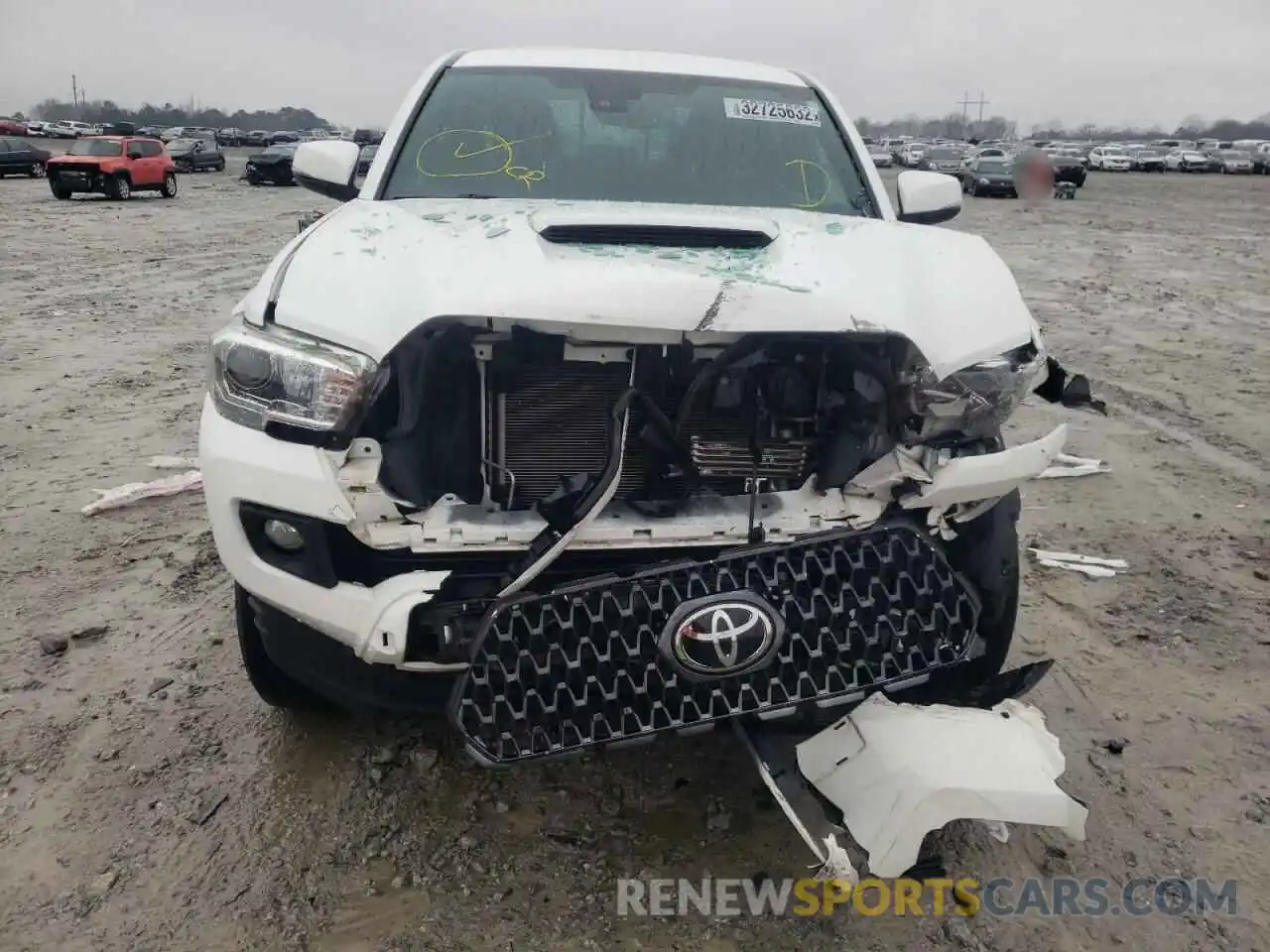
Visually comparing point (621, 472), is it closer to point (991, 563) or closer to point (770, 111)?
point (991, 563)

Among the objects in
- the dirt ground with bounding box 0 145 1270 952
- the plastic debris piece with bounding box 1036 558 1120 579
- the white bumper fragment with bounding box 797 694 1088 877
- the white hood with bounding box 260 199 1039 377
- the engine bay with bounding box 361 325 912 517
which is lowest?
the dirt ground with bounding box 0 145 1270 952

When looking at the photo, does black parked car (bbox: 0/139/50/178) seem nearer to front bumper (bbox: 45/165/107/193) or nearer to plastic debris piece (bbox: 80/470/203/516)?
front bumper (bbox: 45/165/107/193)

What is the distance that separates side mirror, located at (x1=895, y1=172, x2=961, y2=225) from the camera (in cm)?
344

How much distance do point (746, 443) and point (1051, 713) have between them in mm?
1352

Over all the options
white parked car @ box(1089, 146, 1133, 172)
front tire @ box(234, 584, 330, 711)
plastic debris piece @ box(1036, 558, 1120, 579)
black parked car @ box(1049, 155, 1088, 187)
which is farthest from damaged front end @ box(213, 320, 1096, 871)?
white parked car @ box(1089, 146, 1133, 172)

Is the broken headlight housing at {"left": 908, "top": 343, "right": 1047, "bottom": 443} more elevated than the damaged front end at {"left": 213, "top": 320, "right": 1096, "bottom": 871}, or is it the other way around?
the broken headlight housing at {"left": 908, "top": 343, "right": 1047, "bottom": 443}

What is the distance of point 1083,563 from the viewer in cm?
383

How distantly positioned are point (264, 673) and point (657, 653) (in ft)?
3.98

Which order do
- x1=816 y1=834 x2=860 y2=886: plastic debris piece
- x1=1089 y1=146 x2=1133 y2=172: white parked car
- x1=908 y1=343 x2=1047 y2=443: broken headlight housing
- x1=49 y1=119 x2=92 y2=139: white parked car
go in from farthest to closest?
x1=49 y1=119 x2=92 y2=139: white parked car → x1=1089 y1=146 x2=1133 y2=172: white parked car → x1=908 y1=343 x2=1047 y2=443: broken headlight housing → x1=816 y1=834 x2=860 y2=886: plastic debris piece

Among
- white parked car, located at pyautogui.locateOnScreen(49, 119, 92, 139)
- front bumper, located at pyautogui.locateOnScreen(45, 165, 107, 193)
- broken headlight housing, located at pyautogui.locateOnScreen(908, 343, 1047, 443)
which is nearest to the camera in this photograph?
broken headlight housing, located at pyautogui.locateOnScreen(908, 343, 1047, 443)

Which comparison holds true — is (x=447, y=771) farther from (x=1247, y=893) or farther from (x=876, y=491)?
(x=1247, y=893)

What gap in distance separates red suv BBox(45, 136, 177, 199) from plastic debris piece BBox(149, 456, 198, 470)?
68.3 feet

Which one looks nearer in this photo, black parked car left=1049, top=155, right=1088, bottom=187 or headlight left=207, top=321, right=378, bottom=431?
headlight left=207, top=321, right=378, bottom=431

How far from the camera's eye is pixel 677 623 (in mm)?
A: 1929
